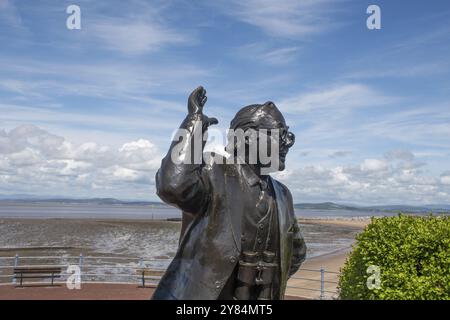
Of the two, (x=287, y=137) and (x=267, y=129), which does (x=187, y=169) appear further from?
(x=287, y=137)

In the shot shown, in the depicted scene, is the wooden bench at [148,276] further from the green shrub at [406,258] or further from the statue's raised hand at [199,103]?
the statue's raised hand at [199,103]

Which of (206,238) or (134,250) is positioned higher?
(206,238)

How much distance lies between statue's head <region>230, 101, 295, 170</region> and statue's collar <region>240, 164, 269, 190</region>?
8 centimetres

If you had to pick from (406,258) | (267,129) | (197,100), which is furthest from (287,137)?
(406,258)

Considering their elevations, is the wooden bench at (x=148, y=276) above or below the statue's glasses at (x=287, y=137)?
below

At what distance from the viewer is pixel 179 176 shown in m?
2.63

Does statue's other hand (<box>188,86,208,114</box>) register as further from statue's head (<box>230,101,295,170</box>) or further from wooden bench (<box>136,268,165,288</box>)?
wooden bench (<box>136,268,165,288</box>)

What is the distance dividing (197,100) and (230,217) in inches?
29.3

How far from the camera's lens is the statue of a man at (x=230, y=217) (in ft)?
8.89

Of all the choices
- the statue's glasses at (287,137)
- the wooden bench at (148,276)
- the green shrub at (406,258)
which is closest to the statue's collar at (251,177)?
the statue's glasses at (287,137)

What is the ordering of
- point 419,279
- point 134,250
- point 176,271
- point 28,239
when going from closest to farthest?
1. point 176,271
2. point 419,279
3. point 134,250
4. point 28,239
